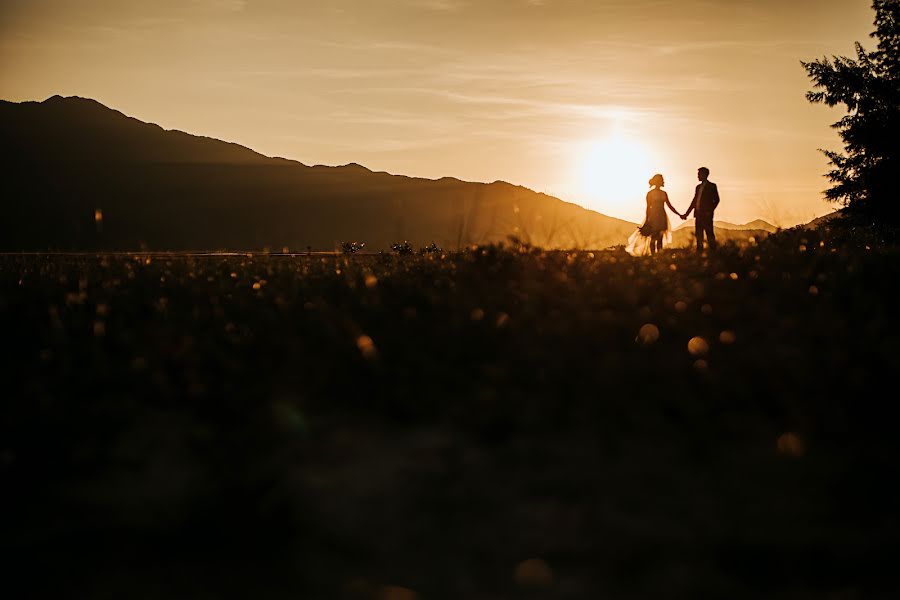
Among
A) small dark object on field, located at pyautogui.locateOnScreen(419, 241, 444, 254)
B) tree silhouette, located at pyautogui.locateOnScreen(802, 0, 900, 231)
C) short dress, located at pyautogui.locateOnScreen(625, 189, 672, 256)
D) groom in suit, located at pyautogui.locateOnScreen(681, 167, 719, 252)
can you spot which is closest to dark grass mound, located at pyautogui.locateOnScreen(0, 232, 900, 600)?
small dark object on field, located at pyautogui.locateOnScreen(419, 241, 444, 254)

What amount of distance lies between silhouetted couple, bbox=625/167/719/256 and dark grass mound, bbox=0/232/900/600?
1025 cm

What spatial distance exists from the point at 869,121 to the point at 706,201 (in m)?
19.9

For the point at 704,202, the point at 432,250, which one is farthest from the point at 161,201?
the point at 704,202

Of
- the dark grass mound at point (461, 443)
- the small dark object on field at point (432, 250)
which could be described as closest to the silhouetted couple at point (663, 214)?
the small dark object on field at point (432, 250)

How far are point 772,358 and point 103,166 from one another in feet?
650

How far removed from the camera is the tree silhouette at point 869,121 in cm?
3153

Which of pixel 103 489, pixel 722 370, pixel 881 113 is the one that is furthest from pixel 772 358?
pixel 881 113

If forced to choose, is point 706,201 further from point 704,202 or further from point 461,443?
point 461,443

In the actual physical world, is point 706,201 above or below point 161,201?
below


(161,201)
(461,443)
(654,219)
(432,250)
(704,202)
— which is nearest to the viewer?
(461,443)

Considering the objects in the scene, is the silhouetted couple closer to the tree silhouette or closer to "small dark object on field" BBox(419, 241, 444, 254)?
"small dark object on field" BBox(419, 241, 444, 254)

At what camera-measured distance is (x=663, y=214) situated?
1778 centimetres

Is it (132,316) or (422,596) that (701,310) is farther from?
(132,316)

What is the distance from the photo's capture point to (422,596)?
10.7ft
